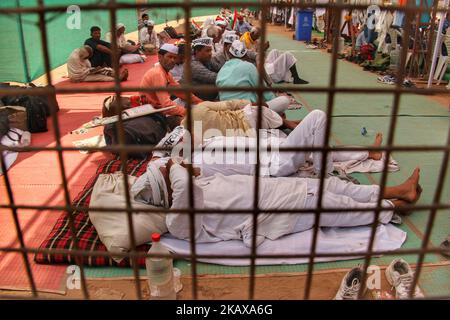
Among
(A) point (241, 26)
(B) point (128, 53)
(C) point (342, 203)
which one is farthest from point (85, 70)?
(C) point (342, 203)

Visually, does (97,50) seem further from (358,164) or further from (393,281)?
(393,281)

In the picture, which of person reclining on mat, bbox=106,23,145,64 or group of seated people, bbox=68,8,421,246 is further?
person reclining on mat, bbox=106,23,145,64

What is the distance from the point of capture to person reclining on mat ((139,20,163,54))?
10695 mm

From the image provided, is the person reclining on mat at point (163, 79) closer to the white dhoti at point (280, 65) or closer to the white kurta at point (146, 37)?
the white dhoti at point (280, 65)

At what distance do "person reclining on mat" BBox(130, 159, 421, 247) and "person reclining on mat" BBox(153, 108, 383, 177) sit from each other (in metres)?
0.24

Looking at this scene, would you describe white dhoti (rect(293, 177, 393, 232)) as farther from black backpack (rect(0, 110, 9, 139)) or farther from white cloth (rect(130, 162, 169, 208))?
black backpack (rect(0, 110, 9, 139))

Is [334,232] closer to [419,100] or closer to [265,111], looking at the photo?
[265,111]

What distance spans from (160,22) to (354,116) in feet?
46.4

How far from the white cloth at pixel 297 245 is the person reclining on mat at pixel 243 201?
5 cm

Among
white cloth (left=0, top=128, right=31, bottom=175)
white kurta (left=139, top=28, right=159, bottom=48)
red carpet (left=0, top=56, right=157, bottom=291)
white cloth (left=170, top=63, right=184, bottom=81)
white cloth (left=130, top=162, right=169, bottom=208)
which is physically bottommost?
red carpet (left=0, top=56, right=157, bottom=291)

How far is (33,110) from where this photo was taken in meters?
5.00

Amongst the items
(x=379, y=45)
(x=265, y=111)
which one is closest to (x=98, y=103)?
(x=265, y=111)

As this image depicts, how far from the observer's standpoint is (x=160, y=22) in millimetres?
17672

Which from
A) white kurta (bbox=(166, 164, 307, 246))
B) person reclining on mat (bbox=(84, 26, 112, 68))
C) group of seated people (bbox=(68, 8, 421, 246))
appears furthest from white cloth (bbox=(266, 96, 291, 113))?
person reclining on mat (bbox=(84, 26, 112, 68))
